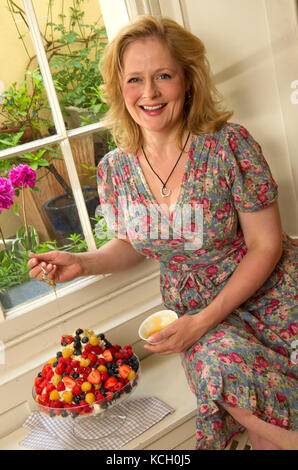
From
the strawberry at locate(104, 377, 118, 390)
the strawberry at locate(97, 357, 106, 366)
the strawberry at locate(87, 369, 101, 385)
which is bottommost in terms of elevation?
the strawberry at locate(104, 377, 118, 390)

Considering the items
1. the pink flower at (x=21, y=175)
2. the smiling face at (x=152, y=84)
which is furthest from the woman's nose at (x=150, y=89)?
the pink flower at (x=21, y=175)

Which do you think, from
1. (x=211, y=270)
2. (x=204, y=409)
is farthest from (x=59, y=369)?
(x=211, y=270)

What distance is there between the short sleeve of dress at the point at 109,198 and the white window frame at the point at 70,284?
0.23 ft

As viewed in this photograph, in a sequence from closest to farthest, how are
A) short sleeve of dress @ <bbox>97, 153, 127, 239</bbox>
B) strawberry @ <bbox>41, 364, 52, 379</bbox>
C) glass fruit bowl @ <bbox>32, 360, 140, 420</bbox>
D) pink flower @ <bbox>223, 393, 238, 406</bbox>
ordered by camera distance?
pink flower @ <bbox>223, 393, 238, 406</bbox>
glass fruit bowl @ <bbox>32, 360, 140, 420</bbox>
strawberry @ <bbox>41, 364, 52, 379</bbox>
short sleeve of dress @ <bbox>97, 153, 127, 239</bbox>

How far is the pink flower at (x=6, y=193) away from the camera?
62.2 inches

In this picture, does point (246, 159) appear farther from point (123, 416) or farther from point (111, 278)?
point (123, 416)

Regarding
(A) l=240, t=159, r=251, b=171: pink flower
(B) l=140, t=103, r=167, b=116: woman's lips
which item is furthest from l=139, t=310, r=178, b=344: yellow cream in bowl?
(B) l=140, t=103, r=167, b=116: woman's lips

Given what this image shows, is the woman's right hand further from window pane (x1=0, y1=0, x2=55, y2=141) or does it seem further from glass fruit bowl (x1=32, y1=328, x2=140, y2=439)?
window pane (x1=0, y1=0, x2=55, y2=141)

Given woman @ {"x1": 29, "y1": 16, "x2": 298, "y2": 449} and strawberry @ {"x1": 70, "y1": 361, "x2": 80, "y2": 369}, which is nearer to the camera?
woman @ {"x1": 29, "y1": 16, "x2": 298, "y2": 449}

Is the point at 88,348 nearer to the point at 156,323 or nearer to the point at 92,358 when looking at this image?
the point at 92,358

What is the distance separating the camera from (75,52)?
5.68ft

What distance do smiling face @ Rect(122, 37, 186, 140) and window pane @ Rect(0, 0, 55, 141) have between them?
0.93 feet

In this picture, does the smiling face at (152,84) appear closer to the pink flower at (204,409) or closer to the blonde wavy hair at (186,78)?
the blonde wavy hair at (186,78)

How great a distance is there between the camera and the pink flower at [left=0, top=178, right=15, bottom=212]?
158cm
